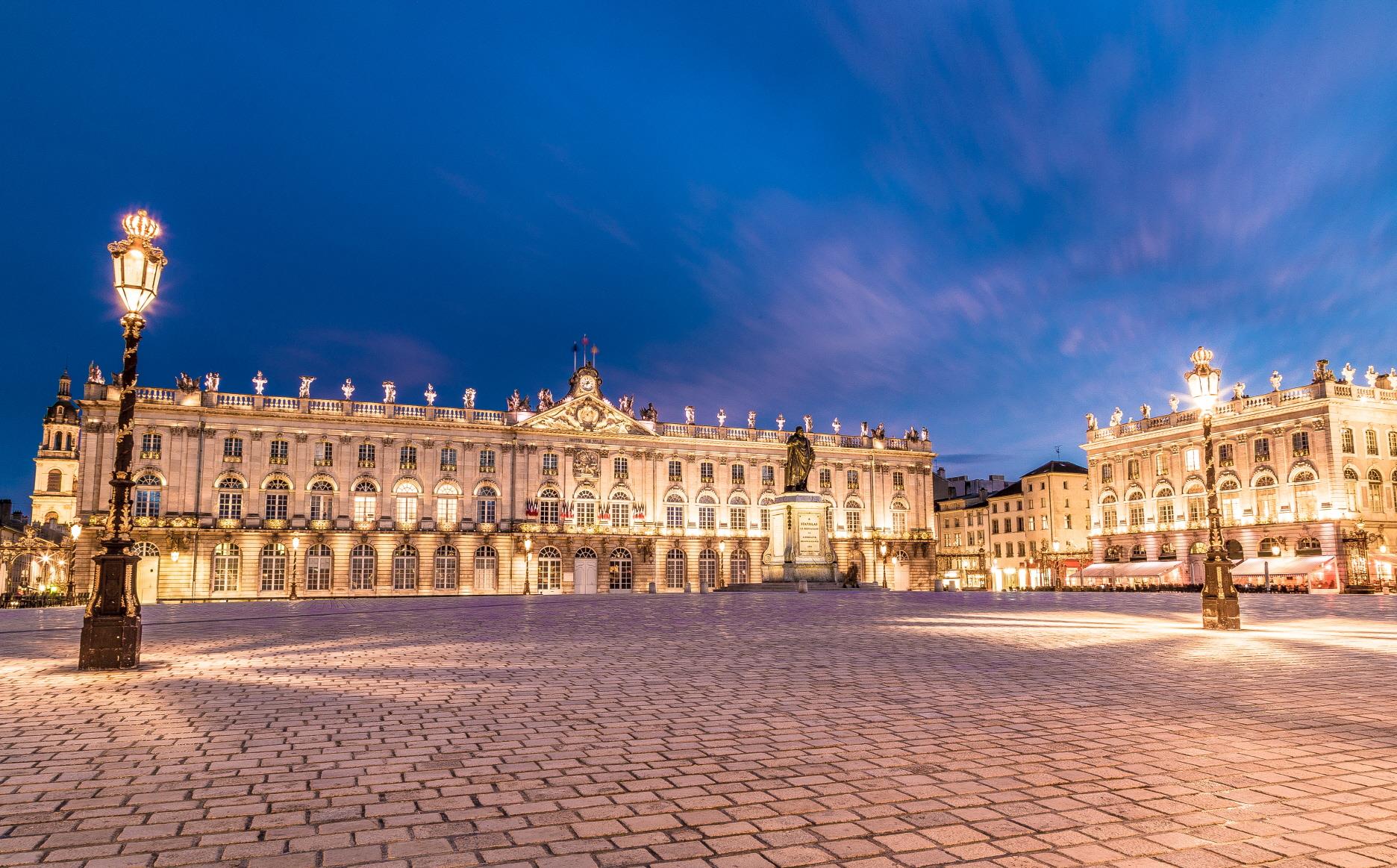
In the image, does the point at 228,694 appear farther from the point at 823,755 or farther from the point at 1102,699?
the point at 1102,699

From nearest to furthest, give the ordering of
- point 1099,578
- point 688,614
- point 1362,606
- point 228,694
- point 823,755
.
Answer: point 823,755
point 228,694
point 688,614
point 1362,606
point 1099,578

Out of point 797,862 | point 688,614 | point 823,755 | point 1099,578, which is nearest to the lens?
point 797,862

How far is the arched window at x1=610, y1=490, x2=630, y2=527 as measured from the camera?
69.1 meters

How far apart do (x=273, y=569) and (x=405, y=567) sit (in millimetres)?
7965

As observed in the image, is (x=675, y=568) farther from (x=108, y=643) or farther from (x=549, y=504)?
(x=108, y=643)

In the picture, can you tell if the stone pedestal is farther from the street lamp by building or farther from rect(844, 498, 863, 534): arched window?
rect(844, 498, 863, 534): arched window

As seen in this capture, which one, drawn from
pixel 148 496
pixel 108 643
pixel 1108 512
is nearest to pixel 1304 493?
pixel 1108 512

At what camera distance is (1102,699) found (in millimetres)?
8531

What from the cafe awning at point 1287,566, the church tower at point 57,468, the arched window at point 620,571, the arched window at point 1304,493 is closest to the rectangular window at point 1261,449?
the arched window at point 1304,493

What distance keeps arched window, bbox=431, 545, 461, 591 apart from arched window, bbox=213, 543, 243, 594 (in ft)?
38.3

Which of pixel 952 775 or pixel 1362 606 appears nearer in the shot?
pixel 952 775

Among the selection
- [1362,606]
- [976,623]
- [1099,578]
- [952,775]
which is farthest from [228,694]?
[1099,578]

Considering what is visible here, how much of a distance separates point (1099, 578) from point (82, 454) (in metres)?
68.1

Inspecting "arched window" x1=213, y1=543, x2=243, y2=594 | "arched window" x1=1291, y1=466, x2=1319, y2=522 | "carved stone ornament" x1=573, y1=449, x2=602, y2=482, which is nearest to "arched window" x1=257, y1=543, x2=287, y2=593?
"arched window" x1=213, y1=543, x2=243, y2=594
